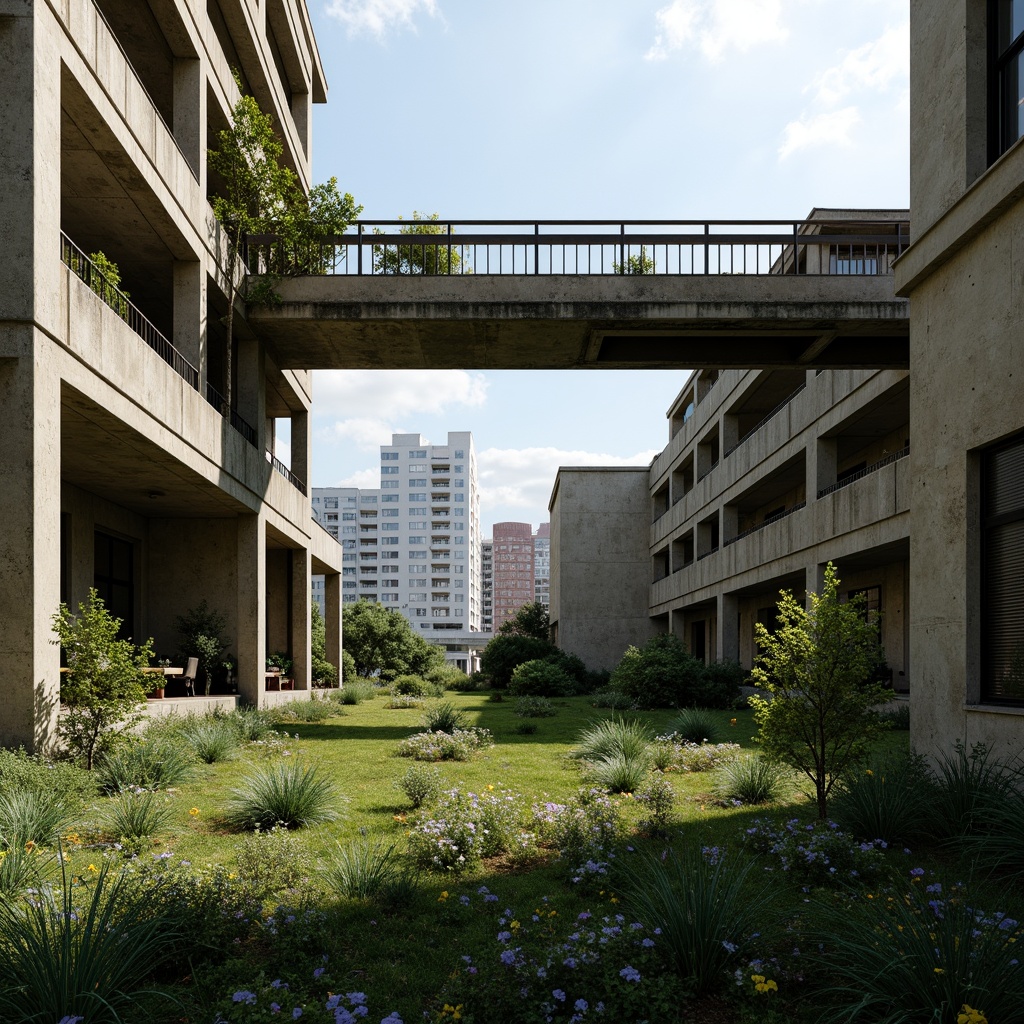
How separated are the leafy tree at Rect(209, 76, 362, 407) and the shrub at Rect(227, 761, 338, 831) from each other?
36.9ft

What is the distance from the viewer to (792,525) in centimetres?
2492

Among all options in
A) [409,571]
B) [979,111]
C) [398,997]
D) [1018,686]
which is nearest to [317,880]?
[398,997]

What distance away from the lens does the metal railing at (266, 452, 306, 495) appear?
22641 mm

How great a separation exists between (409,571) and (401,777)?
133298 millimetres

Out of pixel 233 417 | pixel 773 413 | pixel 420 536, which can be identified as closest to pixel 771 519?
pixel 773 413

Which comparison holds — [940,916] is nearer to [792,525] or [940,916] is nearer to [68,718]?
[68,718]

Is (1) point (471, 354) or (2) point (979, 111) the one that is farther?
(1) point (471, 354)

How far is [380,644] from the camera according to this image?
48.2m

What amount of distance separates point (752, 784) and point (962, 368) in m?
5.45

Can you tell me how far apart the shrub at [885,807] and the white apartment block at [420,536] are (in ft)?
436

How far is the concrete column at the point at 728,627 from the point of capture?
31.6 meters

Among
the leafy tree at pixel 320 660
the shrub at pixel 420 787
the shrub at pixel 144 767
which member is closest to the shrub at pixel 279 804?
the shrub at pixel 420 787

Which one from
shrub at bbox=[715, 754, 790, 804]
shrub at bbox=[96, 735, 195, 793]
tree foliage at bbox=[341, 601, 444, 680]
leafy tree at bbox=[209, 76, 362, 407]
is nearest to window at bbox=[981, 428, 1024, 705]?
shrub at bbox=[715, 754, 790, 804]

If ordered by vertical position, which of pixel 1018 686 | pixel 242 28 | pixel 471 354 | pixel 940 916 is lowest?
pixel 940 916
